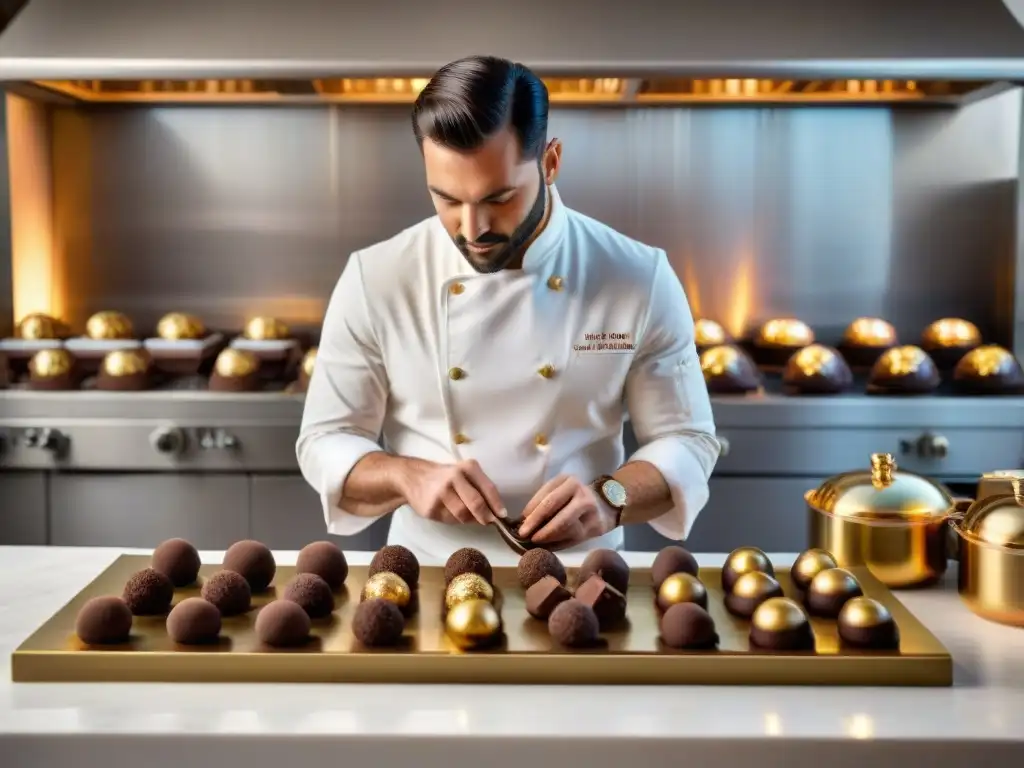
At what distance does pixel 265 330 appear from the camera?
347 centimetres

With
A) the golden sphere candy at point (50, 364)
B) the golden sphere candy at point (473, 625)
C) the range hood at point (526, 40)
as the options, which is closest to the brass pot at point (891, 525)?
the golden sphere candy at point (473, 625)

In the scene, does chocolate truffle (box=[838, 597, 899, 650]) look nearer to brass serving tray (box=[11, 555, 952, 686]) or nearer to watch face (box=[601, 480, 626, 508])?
brass serving tray (box=[11, 555, 952, 686])

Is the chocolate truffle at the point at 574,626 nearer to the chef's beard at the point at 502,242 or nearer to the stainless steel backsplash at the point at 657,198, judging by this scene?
the chef's beard at the point at 502,242

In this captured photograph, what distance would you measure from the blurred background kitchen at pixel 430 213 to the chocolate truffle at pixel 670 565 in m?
1.49

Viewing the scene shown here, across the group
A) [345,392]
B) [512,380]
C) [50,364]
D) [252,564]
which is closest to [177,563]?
[252,564]

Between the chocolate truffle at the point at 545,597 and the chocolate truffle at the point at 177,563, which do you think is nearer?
the chocolate truffle at the point at 545,597

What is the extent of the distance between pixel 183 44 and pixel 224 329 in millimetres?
912

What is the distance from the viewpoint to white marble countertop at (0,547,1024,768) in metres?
1.18

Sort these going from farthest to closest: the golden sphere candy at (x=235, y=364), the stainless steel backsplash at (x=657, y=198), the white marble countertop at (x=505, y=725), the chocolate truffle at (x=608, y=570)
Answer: the stainless steel backsplash at (x=657, y=198) < the golden sphere candy at (x=235, y=364) < the chocolate truffle at (x=608, y=570) < the white marble countertop at (x=505, y=725)

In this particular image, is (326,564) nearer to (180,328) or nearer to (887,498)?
(887,498)

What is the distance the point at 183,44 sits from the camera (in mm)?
3064

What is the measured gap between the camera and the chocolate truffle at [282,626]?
1.34m

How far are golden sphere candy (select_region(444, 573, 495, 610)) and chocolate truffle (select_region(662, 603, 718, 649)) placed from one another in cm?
22

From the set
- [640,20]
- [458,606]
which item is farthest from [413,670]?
[640,20]
